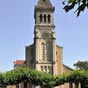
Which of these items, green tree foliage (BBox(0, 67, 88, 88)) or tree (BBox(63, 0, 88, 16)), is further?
green tree foliage (BBox(0, 67, 88, 88))

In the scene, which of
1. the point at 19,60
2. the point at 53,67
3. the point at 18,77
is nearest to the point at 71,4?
the point at 18,77

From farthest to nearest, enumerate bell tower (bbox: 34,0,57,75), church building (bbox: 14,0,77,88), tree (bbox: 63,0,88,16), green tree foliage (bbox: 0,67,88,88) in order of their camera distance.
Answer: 1. bell tower (bbox: 34,0,57,75)
2. church building (bbox: 14,0,77,88)
3. green tree foliage (bbox: 0,67,88,88)
4. tree (bbox: 63,0,88,16)

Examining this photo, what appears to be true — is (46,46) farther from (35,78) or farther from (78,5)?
(78,5)

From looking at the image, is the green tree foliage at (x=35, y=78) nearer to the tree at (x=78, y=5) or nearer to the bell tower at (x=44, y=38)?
the bell tower at (x=44, y=38)

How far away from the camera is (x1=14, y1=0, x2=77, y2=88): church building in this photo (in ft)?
244

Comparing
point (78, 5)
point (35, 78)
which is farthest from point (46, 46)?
point (78, 5)

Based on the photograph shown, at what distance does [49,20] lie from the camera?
75.9m

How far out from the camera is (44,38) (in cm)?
7562

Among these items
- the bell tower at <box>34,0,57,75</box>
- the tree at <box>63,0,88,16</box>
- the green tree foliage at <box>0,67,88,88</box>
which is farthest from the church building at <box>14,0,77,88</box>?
the tree at <box>63,0,88,16</box>

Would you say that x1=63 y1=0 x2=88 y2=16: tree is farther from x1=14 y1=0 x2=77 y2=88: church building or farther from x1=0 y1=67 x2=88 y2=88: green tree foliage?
x1=14 y1=0 x2=77 y2=88: church building

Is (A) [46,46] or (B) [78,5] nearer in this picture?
(B) [78,5]

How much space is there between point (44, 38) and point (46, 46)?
1.72 metres

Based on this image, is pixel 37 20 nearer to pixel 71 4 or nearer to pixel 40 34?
pixel 40 34

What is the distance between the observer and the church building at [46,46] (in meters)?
74.4
